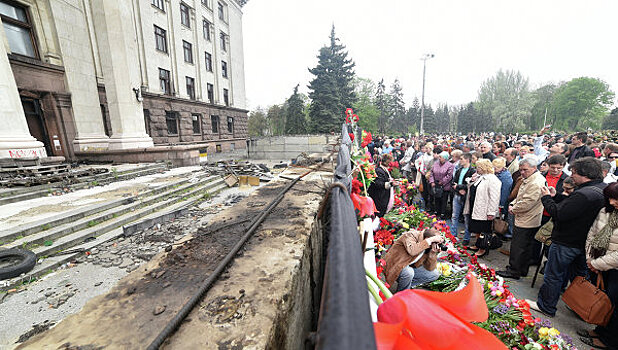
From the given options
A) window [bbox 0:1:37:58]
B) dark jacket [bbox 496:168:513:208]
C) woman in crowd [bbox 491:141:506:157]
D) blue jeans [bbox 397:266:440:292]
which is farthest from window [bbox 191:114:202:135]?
blue jeans [bbox 397:266:440:292]

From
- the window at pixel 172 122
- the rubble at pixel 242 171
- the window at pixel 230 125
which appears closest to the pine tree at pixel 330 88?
the window at pixel 230 125

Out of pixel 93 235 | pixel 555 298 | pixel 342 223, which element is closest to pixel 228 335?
pixel 342 223

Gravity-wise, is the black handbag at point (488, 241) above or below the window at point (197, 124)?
below

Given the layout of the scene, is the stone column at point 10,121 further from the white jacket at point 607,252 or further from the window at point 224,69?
the window at point 224,69

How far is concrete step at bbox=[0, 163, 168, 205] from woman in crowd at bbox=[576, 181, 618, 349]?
1038 centimetres

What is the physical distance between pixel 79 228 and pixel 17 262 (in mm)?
1160

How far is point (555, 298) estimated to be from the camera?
10.6 feet

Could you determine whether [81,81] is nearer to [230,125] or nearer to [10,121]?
[10,121]

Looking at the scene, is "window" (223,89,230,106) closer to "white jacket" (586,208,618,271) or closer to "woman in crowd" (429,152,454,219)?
"woman in crowd" (429,152,454,219)

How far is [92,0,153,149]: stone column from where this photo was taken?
10305 mm

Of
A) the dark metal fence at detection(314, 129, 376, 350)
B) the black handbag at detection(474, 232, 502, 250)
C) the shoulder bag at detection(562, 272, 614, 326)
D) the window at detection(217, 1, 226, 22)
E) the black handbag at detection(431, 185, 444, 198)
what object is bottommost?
the black handbag at detection(474, 232, 502, 250)

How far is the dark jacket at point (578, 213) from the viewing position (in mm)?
2976

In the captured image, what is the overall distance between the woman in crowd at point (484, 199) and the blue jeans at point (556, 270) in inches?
51.2

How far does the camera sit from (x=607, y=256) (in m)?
2.71
